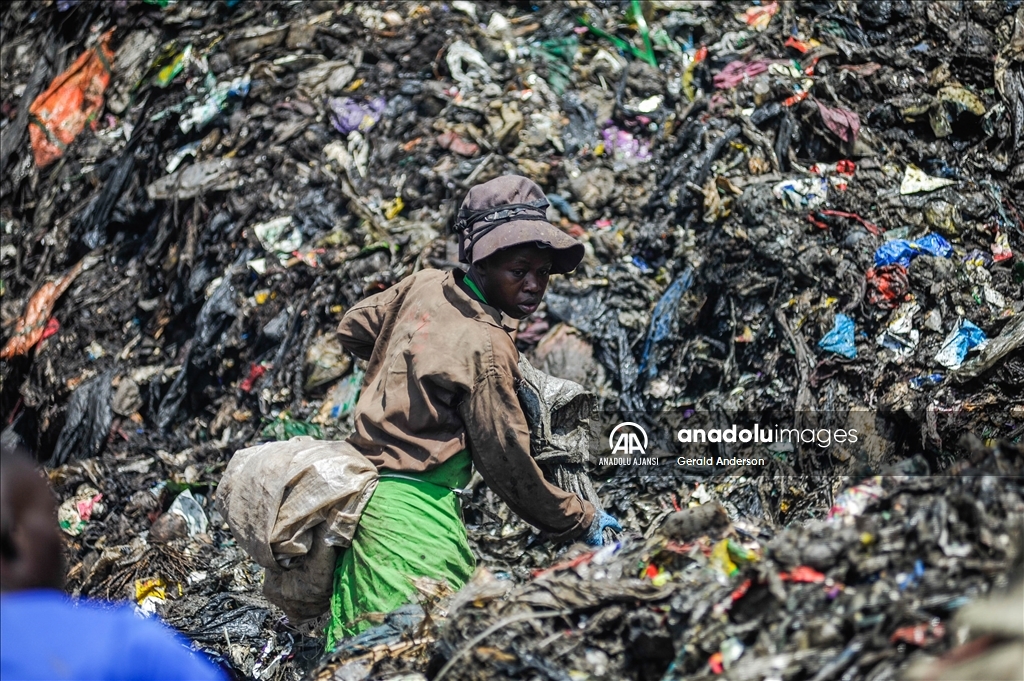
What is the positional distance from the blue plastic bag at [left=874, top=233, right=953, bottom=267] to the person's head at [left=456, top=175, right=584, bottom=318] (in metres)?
2.32

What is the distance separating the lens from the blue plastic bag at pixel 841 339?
14.9ft

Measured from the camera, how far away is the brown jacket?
2.83m

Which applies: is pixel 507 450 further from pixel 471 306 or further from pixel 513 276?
pixel 513 276

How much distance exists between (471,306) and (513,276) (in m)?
0.20

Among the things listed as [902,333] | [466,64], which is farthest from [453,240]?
[902,333]

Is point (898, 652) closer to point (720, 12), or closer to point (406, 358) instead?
point (406, 358)

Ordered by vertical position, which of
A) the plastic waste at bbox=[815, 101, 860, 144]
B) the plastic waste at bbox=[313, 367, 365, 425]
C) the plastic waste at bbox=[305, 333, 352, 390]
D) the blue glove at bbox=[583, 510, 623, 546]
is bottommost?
the plastic waste at bbox=[313, 367, 365, 425]

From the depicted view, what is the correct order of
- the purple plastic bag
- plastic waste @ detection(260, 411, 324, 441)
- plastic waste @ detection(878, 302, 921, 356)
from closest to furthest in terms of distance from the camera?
plastic waste @ detection(878, 302, 921, 356) < plastic waste @ detection(260, 411, 324, 441) < the purple plastic bag

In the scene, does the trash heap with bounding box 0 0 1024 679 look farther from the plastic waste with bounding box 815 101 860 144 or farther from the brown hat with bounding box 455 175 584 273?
the brown hat with bounding box 455 175 584 273

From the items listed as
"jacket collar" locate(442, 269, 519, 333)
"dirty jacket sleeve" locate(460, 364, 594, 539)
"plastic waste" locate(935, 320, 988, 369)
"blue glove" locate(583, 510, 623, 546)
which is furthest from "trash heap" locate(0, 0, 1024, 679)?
"jacket collar" locate(442, 269, 519, 333)

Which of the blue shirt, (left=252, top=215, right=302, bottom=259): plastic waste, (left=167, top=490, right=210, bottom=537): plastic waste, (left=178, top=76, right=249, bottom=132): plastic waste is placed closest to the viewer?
the blue shirt

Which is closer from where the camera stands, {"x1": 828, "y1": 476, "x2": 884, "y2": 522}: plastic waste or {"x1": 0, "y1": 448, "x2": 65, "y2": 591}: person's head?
{"x1": 0, "y1": 448, "x2": 65, "y2": 591}: person's head

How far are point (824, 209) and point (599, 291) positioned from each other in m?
1.30

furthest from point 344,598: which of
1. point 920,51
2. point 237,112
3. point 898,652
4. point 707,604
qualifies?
point 237,112
